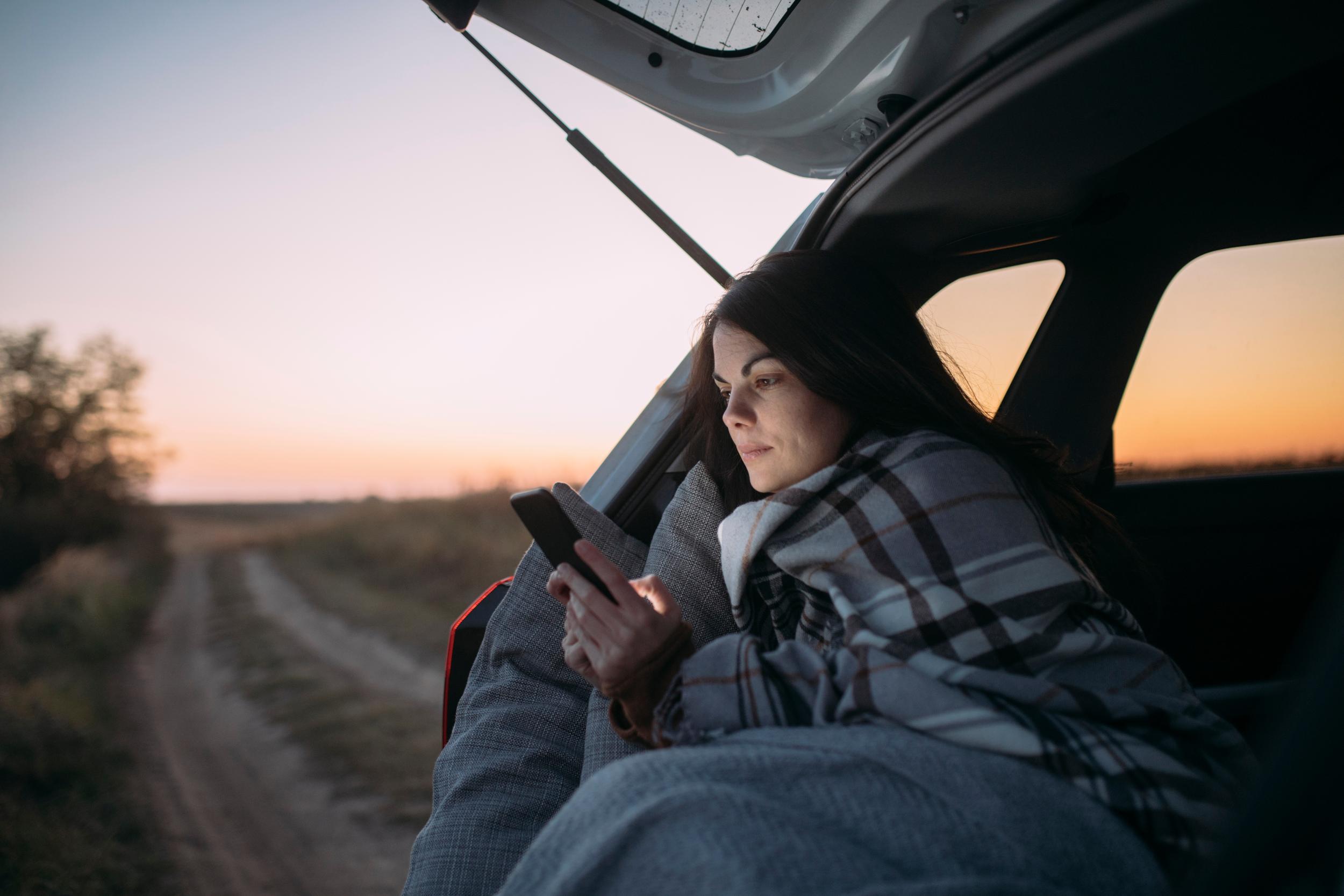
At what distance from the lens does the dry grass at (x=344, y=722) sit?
121 inches

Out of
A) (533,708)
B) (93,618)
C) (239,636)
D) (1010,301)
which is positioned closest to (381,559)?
(239,636)

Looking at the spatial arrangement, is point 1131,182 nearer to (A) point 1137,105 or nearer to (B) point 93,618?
(A) point 1137,105

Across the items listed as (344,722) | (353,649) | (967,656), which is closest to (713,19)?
(967,656)

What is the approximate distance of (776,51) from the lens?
148cm

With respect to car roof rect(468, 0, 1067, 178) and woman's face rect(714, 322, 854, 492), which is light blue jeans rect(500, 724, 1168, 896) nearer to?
woman's face rect(714, 322, 854, 492)

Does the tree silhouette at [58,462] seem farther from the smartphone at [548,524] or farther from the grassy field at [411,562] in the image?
the smartphone at [548,524]

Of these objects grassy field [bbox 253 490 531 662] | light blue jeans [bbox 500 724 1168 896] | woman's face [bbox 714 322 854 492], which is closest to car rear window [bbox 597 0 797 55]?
woman's face [bbox 714 322 854 492]

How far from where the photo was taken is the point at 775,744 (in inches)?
38.5

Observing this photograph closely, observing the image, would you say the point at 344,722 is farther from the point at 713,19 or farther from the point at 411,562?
the point at 713,19

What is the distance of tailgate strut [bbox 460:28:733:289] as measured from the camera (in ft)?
5.16

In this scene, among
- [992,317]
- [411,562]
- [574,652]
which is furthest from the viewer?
[411,562]

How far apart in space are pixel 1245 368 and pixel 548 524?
6.41 ft

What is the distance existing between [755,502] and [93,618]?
5708 millimetres

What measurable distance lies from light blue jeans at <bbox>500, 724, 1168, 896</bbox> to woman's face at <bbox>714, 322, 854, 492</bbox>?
65 centimetres
